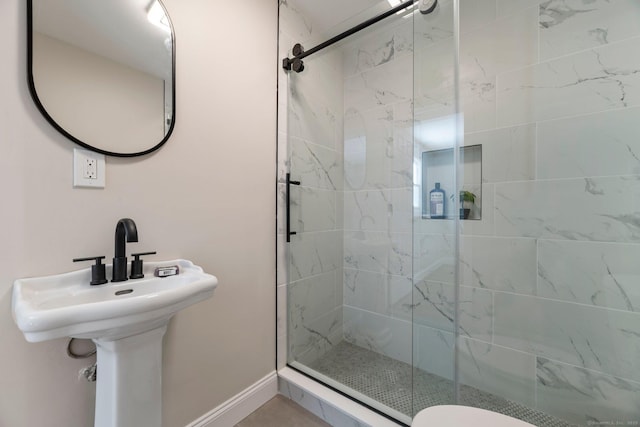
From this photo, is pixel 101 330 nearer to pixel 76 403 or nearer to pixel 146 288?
pixel 146 288

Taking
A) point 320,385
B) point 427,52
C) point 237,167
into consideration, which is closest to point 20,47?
point 237,167

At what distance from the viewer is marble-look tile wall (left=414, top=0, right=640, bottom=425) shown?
114cm

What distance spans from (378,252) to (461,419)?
44.4 inches

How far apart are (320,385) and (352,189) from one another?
4.30ft

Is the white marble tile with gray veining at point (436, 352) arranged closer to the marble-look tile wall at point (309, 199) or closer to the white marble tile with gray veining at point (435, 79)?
the marble-look tile wall at point (309, 199)

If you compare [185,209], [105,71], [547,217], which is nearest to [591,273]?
[547,217]

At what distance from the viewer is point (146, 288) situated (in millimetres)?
926

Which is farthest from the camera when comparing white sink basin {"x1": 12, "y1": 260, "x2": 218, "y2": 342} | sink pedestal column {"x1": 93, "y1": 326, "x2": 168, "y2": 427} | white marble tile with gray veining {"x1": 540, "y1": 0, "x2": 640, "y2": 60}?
white marble tile with gray veining {"x1": 540, "y1": 0, "x2": 640, "y2": 60}

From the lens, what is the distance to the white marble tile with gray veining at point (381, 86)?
173cm

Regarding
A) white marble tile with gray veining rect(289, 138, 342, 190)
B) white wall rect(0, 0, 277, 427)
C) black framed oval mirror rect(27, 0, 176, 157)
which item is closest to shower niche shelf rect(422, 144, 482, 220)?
white marble tile with gray veining rect(289, 138, 342, 190)

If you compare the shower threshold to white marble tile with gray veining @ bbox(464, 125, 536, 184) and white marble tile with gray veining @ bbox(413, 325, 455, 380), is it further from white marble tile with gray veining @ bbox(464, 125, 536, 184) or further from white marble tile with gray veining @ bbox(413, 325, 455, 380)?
white marble tile with gray veining @ bbox(464, 125, 536, 184)

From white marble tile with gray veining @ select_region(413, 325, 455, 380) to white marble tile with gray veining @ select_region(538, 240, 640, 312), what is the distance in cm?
59

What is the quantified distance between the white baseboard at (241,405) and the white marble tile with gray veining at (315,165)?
124 centimetres

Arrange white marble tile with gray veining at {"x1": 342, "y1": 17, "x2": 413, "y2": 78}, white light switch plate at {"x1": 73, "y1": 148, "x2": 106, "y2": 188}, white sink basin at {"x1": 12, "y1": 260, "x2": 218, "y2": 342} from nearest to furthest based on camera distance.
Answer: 1. white sink basin at {"x1": 12, "y1": 260, "x2": 218, "y2": 342}
2. white light switch plate at {"x1": 73, "y1": 148, "x2": 106, "y2": 188}
3. white marble tile with gray veining at {"x1": 342, "y1": 17, "x2": 413, "y2": 78}
